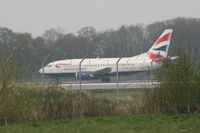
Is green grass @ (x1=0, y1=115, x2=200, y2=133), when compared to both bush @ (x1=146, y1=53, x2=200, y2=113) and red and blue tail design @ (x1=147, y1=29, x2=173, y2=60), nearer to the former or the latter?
bush @ (x1=146, y1=53, x2=200, y2=113)

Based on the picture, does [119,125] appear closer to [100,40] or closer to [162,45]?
[162,45]

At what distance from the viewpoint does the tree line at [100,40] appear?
219ft

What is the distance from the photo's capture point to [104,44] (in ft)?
284

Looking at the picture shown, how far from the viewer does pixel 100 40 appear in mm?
87438

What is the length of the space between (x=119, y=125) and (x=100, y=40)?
7394 cm

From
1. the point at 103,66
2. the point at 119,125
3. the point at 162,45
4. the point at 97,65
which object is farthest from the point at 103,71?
the point at 119,125

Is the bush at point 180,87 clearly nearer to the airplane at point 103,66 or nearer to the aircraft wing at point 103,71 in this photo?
the airplane at point 103,66

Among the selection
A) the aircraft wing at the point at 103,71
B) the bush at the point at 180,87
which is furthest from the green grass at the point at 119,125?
the aircraft wing at the point at 103,71

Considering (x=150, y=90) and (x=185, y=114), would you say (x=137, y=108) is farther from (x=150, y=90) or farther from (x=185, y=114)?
(x=185, y=114)

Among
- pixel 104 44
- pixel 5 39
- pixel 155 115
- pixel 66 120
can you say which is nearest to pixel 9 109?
pixel 66 120

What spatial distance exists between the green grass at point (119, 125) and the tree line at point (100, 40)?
45.0 meters

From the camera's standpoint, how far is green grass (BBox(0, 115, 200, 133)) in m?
12.7

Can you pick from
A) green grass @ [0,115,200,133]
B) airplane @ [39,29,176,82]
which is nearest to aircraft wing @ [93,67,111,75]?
airplane @ [39,29,176,82]

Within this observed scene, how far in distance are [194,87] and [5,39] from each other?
5174cm
